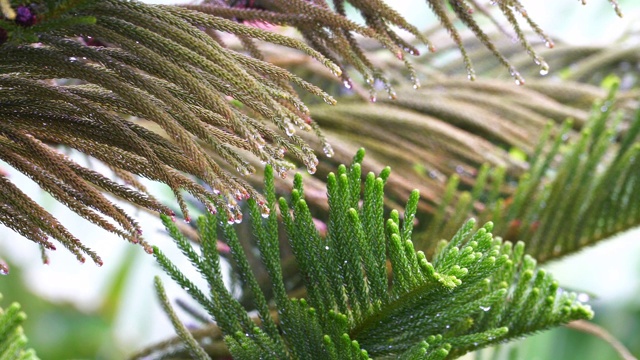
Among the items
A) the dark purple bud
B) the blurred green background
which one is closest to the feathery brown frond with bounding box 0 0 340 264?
the dark purple bud

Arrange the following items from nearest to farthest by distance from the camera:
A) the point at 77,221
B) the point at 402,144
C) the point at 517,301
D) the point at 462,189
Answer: the point at 517,301 → the point at 402,144 → the point at 462,189 → the point at 77,221

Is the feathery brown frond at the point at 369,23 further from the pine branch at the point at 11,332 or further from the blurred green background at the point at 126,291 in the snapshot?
the blurred green background at the point at 126,291

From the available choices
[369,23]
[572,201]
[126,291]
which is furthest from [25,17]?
[126,291]

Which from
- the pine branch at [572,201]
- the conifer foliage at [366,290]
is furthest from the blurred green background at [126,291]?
the conifer foliage at [366,290]

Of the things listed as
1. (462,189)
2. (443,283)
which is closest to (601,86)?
(462,189)

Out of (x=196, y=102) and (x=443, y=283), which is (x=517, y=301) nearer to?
Result: (x=443, y=283)

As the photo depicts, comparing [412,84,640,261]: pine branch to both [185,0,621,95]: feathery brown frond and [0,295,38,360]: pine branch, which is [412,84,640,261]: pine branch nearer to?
[185,0,621,95]: feathery brown frond
